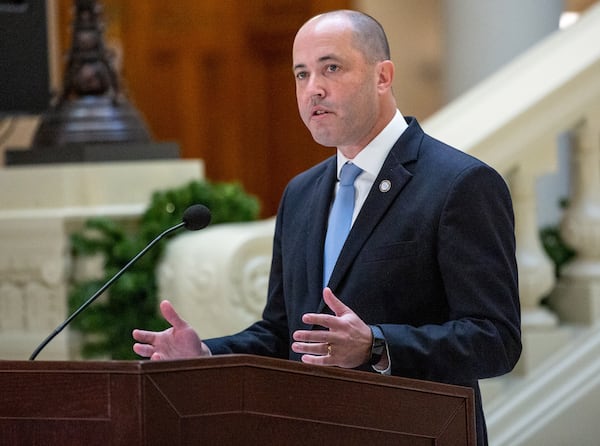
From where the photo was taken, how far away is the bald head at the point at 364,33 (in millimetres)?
2990

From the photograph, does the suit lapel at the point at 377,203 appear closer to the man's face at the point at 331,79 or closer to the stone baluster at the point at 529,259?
the man's face at the point at 331,79

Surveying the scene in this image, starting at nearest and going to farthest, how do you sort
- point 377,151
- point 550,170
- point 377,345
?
point 377,345 < point 377,151 < point 550,170

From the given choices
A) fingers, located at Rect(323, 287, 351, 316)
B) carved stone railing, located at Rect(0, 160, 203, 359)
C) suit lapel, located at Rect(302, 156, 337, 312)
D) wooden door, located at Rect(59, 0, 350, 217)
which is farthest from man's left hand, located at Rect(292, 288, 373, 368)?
wooden door, located at Rect(59, 0, 350, 217)

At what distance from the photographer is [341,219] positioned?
3.12m

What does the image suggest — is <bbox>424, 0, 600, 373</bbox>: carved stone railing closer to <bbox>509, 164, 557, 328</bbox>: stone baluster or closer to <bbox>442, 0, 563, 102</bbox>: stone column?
<bbox>509, 164, 557, 328</bbox>: stone baluster

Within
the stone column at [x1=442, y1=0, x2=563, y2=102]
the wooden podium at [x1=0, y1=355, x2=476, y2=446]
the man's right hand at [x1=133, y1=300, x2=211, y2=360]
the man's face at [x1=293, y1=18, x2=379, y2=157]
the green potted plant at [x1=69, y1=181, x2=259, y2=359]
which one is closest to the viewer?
the wooden podium at [x1=0, y1=355, x2=476, y2=446]

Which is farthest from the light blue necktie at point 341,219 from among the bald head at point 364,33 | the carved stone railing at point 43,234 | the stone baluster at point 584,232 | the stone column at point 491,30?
the stone column at point 491,30

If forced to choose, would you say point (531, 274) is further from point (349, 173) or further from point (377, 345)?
point (377, 345)

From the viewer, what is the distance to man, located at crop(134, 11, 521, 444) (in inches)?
111

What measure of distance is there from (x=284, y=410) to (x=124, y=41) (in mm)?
7339

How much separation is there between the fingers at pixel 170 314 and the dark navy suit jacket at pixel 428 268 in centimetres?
23

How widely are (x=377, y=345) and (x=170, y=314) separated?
1.34 ft

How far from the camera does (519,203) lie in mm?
4676

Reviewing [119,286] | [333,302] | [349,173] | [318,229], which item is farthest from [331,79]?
[119,286]
